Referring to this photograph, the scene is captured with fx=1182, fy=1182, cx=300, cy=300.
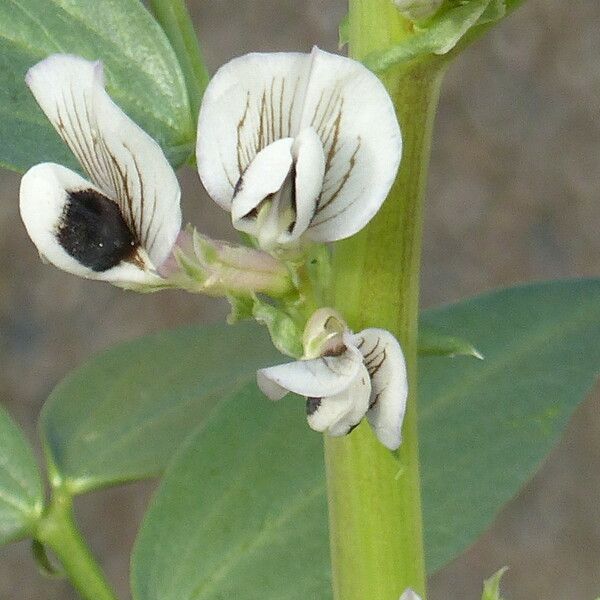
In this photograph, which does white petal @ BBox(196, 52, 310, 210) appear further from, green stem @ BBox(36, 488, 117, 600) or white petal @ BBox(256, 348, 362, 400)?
green stem @ BBox(36, 488, 117, 600)

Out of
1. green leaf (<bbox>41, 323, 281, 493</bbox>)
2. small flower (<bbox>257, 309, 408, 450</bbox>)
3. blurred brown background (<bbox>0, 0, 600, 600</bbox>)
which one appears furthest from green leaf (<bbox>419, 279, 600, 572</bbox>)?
blurred brown background (<bbox>0, 0, 600, 600</bbox>)

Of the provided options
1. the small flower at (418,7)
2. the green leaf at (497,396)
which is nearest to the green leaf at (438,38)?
the small flower at (418,7)

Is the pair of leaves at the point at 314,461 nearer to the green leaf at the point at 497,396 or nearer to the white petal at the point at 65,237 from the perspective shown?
the green leaf at the point at 497,396

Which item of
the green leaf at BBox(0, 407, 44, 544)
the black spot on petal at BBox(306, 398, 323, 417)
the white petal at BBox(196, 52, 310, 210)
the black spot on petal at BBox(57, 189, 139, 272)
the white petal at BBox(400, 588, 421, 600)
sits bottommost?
the green leaf at BBox(0, 407, 44, 544)

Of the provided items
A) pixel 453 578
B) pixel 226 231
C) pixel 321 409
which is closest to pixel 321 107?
pixel 321 409

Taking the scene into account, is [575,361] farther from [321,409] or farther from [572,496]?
[572,496]

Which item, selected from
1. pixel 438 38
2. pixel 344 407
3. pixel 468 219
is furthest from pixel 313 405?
pixel 468 219

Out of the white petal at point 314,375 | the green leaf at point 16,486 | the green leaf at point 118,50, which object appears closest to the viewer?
the white petal at point 314,375
